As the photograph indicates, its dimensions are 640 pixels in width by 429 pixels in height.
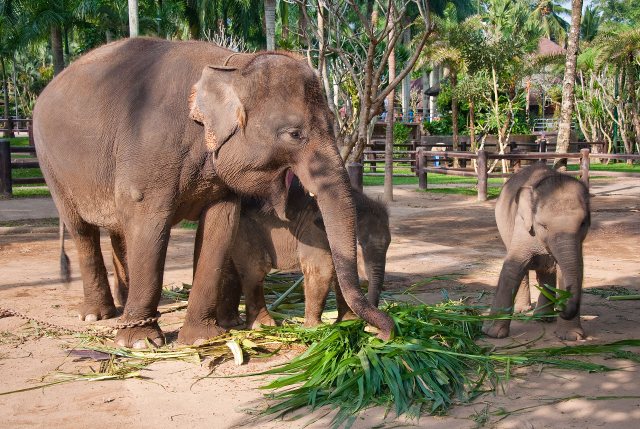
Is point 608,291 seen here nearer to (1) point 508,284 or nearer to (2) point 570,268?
(1) point 508,284

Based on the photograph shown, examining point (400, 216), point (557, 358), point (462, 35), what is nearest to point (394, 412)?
point (557, 358)

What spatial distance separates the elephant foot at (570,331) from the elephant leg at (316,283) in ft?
5.28

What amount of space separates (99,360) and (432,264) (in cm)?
457

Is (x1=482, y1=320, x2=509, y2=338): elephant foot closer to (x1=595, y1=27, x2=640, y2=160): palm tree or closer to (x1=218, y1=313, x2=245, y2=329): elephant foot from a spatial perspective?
(x1=218, y1=313, x2=245, y2=329): elephant foot

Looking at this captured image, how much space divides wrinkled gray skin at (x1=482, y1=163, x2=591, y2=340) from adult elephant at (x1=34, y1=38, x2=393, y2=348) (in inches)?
52.5

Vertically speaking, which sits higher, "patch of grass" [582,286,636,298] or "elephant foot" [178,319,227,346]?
"elephant foot" [178,319,227,346]

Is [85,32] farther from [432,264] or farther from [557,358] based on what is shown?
[557,358]

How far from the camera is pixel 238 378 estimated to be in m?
4.73

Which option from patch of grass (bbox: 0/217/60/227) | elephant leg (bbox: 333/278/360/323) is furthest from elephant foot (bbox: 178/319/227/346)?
patch of grass (bbox: 0/217/60/227)

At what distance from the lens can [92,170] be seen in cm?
551

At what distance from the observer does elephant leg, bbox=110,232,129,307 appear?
6566mm

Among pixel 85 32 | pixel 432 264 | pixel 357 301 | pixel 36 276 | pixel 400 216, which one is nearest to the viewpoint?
pixel 357 301

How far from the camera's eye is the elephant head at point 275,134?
467 centimetres

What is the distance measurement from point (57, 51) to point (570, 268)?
2774cm
